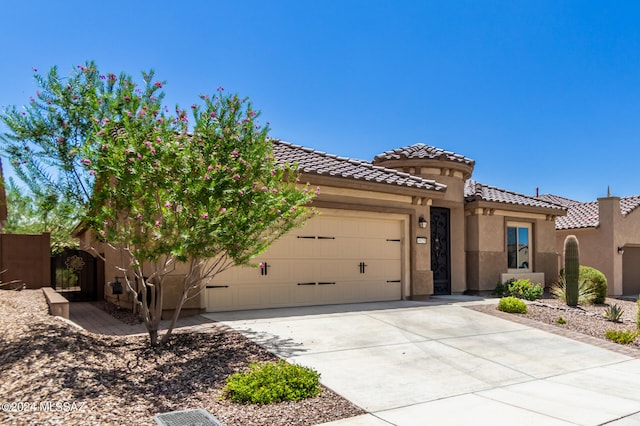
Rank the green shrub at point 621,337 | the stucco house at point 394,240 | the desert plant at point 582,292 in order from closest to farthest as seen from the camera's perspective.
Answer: the green shrub at point 621,337 < the stucco house at point 394,240 < the desert plant at point 582,292

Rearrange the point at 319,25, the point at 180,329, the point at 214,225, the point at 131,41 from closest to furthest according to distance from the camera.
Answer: the point at 214,225, the point at 180,329, the point at 131,41, the point at 319,25

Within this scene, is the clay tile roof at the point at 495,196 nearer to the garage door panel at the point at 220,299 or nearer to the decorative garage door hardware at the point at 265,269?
the decorative garage door hardware at the point at 265,269

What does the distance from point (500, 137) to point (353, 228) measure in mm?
14604

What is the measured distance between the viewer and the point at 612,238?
73.6 ft

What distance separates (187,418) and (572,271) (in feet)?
45.7

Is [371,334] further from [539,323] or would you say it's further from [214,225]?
[539,323]

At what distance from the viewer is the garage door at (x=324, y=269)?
1122 cm

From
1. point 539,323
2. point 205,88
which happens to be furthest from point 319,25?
point 539,323

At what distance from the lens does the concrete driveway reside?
5.71m

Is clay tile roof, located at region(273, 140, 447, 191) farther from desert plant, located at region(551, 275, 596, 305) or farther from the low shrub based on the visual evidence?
desert plant, located at region(551, 275, 596, 305)

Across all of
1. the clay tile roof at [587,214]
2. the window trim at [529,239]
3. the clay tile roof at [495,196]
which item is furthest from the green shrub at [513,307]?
the clay tile roof at [587,214]

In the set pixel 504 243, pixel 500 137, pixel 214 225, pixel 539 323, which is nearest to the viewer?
pixel 214 225

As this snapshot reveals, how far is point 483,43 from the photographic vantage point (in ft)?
53.9

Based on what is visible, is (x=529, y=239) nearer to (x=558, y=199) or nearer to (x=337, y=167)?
(x=337, y=167)
